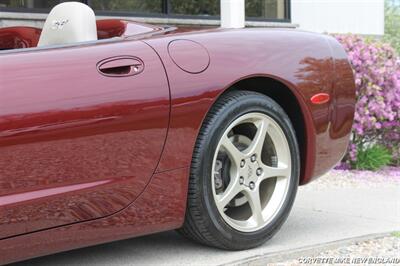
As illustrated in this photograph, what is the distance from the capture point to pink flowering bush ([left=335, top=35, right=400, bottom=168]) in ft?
Answer: 21.1

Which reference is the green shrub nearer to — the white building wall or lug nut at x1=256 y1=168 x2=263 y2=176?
the white building wall

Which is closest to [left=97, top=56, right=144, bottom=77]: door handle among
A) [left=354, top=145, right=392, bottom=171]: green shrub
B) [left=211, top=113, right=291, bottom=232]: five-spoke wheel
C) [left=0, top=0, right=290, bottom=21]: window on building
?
[left=211, top=113, right=291, bottom=232]: five-spoke wheel

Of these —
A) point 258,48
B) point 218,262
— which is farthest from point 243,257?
point 258,48

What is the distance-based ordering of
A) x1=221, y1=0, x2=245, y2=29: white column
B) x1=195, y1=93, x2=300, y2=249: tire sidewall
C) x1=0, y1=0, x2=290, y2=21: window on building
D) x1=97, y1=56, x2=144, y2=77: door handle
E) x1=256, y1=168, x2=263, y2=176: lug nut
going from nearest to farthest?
x1=97, y1=56, x2=144, y2=77: door handle < x1=195, y1=93, x2=300, y2=249: tire sidewall < x1=256, y1=168, x2=263, y2=176: lug nut < x1=221, y1=0, x2=245, y2=29: white column < x1=0, y1=0, x2=290, y2=21: window on building

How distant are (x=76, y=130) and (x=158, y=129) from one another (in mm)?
409

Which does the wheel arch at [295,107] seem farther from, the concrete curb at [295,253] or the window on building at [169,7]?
the window on building at [169,7]

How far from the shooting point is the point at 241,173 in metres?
3.19

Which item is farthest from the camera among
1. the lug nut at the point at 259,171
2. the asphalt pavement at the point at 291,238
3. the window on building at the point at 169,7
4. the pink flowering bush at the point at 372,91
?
the window on building at the point at 169,7

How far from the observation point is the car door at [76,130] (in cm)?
242

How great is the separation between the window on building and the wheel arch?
153 inches

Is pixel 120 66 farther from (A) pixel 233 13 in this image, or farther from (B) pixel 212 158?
(A) pixel 233 13

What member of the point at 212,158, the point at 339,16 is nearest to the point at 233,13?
the point at 212,158

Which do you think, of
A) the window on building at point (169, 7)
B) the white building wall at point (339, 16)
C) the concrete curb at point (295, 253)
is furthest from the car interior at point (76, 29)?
the white building wall at point (339, 16)

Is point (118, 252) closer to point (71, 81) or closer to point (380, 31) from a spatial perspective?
point (71, 81)
